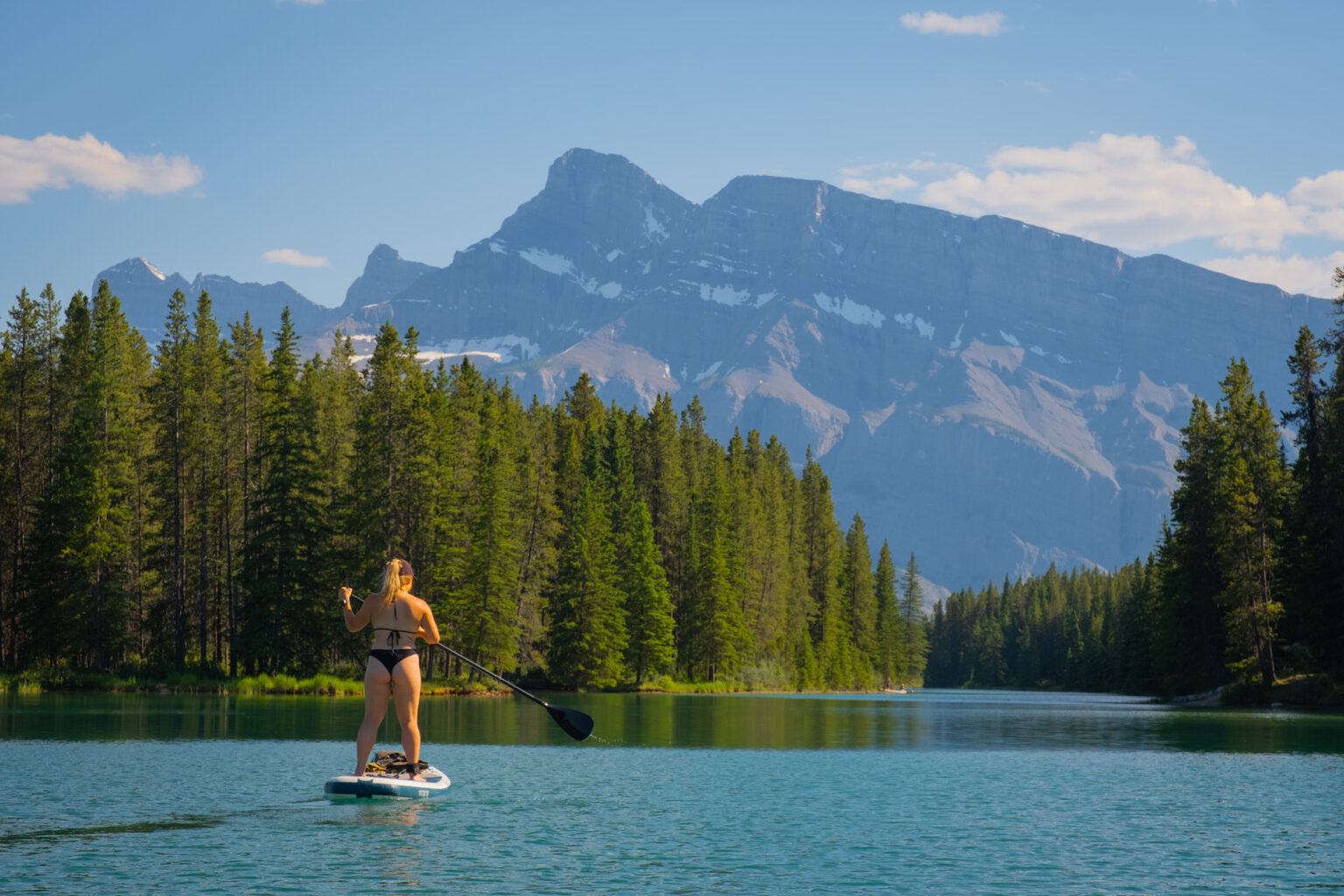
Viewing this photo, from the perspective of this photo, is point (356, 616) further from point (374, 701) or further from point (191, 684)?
point (191, 684)

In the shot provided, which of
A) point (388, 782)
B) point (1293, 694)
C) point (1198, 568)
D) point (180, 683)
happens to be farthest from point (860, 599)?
point (388, 782)

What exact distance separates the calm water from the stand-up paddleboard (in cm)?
38

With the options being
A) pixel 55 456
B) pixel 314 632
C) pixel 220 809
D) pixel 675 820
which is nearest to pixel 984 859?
pixel 675 820

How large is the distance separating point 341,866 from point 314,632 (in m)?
49.5

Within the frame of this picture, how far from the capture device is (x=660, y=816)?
61.5ft

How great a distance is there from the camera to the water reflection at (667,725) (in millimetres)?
33719

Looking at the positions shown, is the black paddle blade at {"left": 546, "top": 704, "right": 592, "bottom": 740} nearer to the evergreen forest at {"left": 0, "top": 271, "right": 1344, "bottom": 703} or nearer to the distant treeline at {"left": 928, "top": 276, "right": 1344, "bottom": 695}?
the evergreen forest at {"left": 0, "top": 271, "right": 1344, "bottom": 703}

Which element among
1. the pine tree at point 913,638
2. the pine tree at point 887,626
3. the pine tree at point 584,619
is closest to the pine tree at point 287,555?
the pine tree at point 584,619

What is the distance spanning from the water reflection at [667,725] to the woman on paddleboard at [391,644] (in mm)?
12972

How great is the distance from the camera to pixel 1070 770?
28.1 m

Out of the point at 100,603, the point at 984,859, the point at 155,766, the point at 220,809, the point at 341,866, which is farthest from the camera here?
the point at 100,603

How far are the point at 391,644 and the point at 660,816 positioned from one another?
4.82m

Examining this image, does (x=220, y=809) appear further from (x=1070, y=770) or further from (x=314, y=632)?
(x=314, y=632)

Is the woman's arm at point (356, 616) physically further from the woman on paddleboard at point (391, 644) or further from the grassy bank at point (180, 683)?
the grassy bank at point (180, 683)
